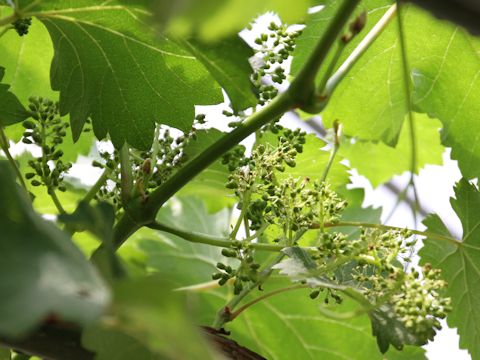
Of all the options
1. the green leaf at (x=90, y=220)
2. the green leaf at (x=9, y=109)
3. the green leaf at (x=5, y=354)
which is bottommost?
the green leaf at (x=5, y=354)

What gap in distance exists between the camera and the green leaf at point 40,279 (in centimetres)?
40

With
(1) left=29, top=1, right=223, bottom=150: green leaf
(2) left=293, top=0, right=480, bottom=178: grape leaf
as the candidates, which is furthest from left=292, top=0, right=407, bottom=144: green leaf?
(1) left=29, top=1, right=223, bottom=150: green leaf

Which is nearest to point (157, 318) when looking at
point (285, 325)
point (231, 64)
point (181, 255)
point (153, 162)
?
point (231, 64)

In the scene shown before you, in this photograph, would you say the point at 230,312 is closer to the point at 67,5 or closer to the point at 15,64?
the point at 67,5

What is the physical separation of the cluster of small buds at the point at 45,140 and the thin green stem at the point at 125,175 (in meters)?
0.06

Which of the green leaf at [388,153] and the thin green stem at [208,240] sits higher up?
the thin green stem at [208,240]

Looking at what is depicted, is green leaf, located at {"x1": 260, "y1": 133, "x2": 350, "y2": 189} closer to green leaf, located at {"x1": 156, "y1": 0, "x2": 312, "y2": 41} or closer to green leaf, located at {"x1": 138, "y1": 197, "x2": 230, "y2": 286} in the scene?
green leaf, located at {"x1": 138, "y1": 197, "x2": 230, "y2": 286}

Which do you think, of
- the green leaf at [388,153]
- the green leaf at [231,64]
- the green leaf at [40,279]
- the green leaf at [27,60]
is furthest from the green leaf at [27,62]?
the green leaf at [40,279]

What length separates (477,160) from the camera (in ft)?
3.83

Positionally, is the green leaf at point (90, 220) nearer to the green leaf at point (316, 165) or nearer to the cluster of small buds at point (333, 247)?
the cluster of small buds at point (333, 247)

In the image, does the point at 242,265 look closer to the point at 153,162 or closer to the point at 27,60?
the point at 153,162

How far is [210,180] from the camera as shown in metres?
1.33

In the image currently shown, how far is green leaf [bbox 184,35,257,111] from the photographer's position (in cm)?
77

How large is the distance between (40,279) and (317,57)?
0.31 meters
